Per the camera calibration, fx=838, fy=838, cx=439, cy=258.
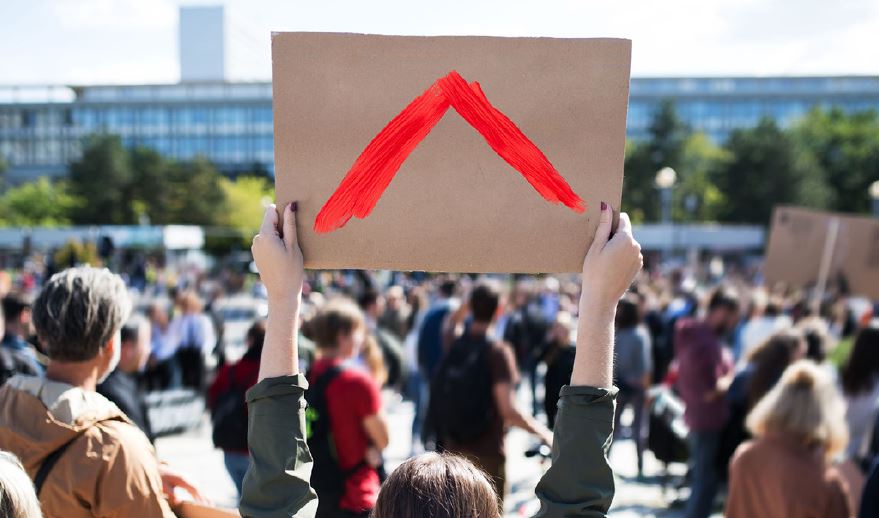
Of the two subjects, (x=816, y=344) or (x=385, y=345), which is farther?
(x=385, y=345)

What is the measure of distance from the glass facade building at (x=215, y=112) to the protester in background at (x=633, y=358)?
9165 cm

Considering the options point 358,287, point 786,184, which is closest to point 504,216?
point 358,287

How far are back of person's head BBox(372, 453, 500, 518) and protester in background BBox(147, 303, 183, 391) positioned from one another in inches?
351

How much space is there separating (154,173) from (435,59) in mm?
74645

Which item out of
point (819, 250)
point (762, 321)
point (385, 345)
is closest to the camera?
point (762, 321)

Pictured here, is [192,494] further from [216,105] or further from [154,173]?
[216,105]

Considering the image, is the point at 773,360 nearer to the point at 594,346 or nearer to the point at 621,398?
the point at 621,398

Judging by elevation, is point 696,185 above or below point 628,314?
above

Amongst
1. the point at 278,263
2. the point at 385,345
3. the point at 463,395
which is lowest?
the point at 385,345

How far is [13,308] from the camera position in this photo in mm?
5449

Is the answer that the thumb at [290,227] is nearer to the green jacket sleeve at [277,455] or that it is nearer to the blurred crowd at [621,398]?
the green jacket sleeve at [277,455]

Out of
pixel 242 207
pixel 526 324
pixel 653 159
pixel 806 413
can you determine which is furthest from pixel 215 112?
pixel 806 413

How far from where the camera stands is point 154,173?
7181 cm

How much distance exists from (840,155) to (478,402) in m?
67.1
